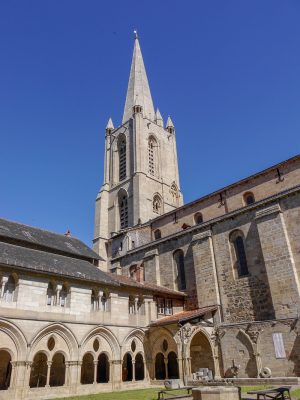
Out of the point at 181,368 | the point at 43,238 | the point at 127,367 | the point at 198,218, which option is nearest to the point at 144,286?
the point at 127,367

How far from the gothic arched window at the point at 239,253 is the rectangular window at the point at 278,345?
16.2 feet

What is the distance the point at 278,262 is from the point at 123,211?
30.8 m

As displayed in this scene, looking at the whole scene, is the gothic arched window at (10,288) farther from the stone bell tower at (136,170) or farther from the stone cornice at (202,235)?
the stone bell tower at (136,170)

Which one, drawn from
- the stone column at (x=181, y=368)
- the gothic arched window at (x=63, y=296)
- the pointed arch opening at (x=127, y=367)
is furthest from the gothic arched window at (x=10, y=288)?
the stone column at (x=181, y=368)

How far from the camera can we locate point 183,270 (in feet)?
92.6

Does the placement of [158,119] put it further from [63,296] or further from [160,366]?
[63,296]

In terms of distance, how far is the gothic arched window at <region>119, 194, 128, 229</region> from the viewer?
48.1m

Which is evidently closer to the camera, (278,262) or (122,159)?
(278,262)

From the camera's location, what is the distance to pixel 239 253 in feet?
81.1

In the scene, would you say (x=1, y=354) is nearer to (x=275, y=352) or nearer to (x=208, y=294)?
(x=208, y=294)

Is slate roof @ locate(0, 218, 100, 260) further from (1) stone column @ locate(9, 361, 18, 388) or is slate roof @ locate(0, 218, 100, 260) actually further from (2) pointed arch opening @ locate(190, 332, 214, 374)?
(2) pointed arch opening @ locate(190, 332, 214, 374)

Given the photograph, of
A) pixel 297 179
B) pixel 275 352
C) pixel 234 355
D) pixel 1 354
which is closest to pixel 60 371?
pixel 1 354

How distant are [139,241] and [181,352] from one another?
17070mm

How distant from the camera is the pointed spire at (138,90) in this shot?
191 feet
